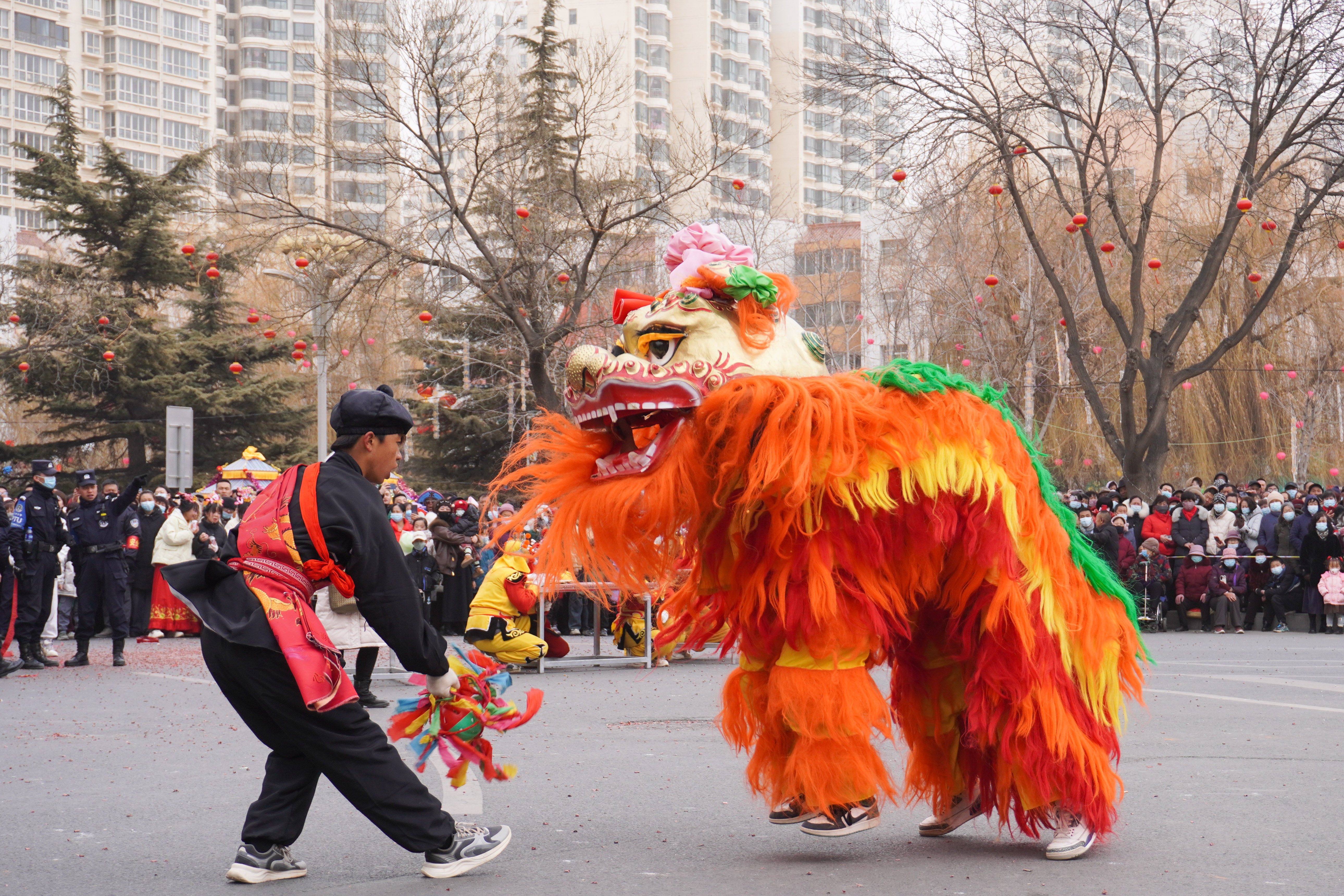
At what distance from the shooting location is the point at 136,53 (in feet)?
224

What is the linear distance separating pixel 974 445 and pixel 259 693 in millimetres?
2524

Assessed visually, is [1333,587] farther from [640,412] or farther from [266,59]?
[266,59]

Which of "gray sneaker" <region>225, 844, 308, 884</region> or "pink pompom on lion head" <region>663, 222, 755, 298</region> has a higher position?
"pink pompom on lion head" <region>663, 222, 755, 298</region>

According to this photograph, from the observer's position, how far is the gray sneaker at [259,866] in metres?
4.52

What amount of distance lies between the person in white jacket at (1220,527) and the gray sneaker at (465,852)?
567 inches

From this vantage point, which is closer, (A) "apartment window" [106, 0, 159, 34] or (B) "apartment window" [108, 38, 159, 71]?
(A) "apartment window" [106, 0, 159, 34]

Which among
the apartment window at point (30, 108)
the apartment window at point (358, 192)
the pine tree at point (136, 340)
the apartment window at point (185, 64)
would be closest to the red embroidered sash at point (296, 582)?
the apartment window at point (358, 192)

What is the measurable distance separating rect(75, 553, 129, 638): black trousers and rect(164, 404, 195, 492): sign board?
3.76 meters

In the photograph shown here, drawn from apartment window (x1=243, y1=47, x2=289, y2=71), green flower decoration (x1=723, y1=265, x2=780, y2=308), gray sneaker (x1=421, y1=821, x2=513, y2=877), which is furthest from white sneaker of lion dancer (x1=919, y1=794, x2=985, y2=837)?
apartment window (x1=243, y1=47, x2=289, y2=71)

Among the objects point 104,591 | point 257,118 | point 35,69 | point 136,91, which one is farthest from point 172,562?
point 257,118

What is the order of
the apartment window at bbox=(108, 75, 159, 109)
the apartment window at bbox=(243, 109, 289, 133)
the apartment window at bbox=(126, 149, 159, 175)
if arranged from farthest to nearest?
the apartment window at bbox=(243, 109, 289, 133)
the apartment window at bbox=(126, 149, 159, 175)
the apartment window at bbox=(108, 75, 159, 109)

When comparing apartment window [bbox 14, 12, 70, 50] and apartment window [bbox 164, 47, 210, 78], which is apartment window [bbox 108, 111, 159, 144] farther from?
apartment window [bbox 14, 12, 70, 50]

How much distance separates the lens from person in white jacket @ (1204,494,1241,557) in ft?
56.3

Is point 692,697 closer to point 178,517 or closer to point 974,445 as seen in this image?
point 974,445
